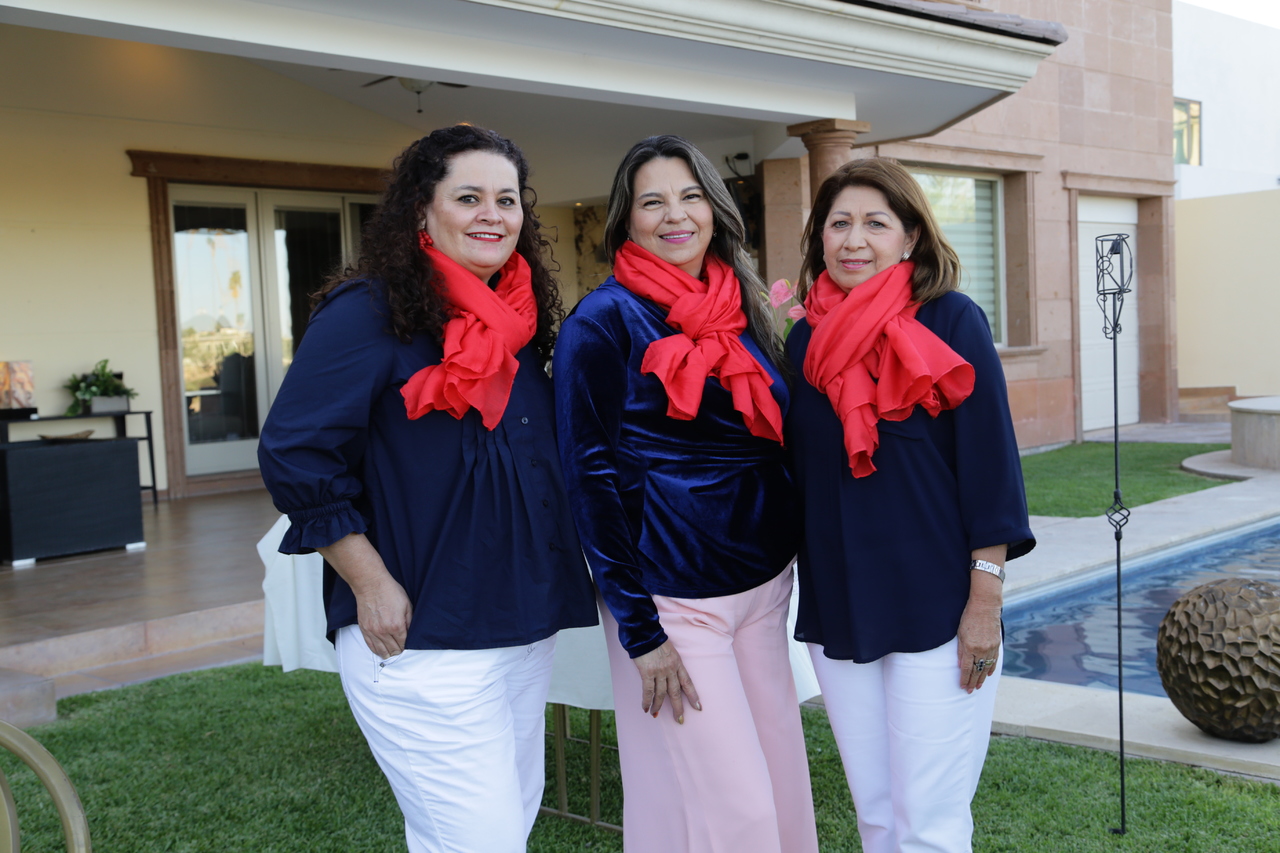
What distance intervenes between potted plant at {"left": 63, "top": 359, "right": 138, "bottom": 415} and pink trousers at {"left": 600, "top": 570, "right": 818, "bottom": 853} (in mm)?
8171

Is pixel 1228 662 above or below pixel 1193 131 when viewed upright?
below

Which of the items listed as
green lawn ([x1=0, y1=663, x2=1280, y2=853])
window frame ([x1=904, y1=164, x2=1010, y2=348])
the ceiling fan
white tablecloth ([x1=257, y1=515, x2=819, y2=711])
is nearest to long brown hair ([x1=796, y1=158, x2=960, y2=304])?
white tablecloth ([x1=257, y1=515, x2=819, y2=711])

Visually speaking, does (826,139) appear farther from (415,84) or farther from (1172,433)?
(1172,433)

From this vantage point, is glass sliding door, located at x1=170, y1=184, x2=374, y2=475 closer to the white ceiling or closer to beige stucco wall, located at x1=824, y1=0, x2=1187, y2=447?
the white ceiling

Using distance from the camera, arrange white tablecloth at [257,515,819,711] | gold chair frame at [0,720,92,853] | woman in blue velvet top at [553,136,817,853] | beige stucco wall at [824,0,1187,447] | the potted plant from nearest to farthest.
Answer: gold chair frame at [0,720,92,853] < woman in blue velvet top at [553,136,817,853] < white tablecloth at [257,515,819,711] < the potted plant < beige stucco wall at [824,0,1187,447]

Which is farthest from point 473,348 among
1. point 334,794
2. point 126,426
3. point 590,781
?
point 126,426

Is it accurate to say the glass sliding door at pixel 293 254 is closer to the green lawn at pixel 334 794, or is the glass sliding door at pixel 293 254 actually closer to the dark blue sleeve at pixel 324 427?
the green lawn at pixel 334 794

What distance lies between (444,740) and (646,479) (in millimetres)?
630

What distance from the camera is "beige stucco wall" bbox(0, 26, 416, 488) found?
29.2 ft

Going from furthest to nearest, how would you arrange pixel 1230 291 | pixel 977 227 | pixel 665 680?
1. pixel 1230 291
2. pixel 977 227
3. pixel 665 680

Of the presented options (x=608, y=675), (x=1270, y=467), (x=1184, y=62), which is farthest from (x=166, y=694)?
(x=1184, y=62)

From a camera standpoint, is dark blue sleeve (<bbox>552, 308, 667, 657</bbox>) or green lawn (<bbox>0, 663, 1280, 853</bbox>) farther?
green lawn (<bbox>0, 663, 1280, 853</bbox>)

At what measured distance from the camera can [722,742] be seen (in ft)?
7.07

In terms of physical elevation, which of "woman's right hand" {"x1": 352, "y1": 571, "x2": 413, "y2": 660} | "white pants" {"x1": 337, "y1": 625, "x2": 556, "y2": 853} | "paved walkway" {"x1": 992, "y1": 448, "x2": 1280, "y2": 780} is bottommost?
"paved walkway" {"x1": 992, "y1": 448, "x2": 1280, "y2": 780}
